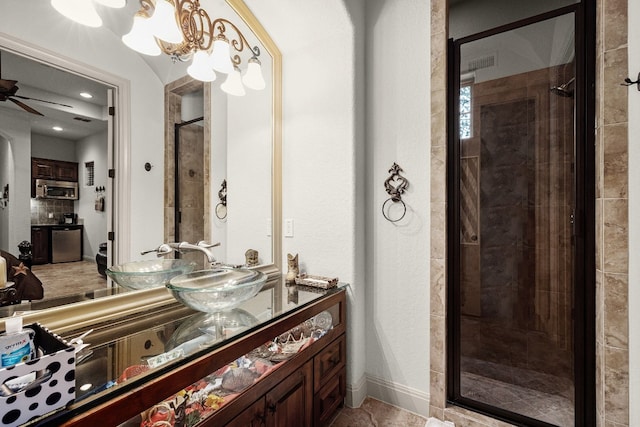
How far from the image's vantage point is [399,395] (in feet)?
6.40

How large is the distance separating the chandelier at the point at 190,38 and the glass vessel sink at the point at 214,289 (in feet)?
3.40

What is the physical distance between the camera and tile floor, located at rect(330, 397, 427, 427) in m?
1.80

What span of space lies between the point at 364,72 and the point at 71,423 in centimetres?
211

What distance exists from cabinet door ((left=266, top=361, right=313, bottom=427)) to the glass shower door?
3.06 feet

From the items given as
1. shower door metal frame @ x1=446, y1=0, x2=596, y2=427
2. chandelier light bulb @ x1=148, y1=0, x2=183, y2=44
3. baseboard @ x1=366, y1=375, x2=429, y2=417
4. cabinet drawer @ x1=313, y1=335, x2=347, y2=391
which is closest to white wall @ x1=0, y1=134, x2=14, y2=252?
chandelier light bulb @ x1=148, y1=0, x2=183, y2=44

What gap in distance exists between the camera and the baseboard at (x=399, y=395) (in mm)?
1880

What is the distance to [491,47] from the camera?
1.83m

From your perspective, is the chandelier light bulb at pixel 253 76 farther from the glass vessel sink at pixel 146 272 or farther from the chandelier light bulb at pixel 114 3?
the glass vessel sink at pixel 146 272

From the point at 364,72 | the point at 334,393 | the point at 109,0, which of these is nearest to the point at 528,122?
the point at 364,72

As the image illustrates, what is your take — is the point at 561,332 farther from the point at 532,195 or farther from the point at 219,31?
the point at 219,31

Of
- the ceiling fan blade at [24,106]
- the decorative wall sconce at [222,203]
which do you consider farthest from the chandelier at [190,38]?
the decorative wall sconce at [222,203]

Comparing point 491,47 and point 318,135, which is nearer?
point 491,47

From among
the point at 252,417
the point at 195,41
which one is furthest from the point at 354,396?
the point at 195,41

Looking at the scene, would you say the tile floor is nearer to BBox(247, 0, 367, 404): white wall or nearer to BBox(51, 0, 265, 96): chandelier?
BBox(247, 0, 367, 404): white wall
